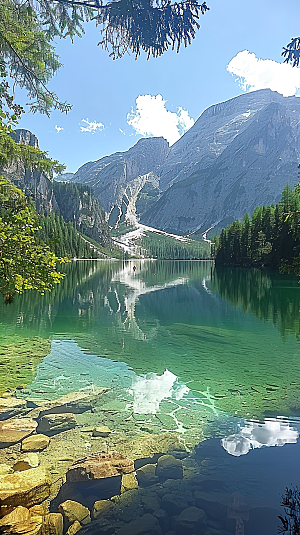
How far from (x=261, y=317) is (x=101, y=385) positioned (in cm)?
1953

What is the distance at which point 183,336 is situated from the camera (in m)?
22.5

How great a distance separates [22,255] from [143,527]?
19.9ft

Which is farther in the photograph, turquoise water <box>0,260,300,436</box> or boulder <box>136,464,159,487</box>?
turquoise water <box>0,260,300,436</box>

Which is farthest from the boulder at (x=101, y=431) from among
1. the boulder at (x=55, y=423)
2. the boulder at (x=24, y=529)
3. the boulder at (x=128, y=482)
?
the boulder at (x=24, y=529)

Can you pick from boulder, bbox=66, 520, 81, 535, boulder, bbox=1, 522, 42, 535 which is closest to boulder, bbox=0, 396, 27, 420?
boulder, bbox=1, 522, 42, 535

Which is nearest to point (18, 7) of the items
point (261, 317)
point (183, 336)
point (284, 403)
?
point (284, 403)

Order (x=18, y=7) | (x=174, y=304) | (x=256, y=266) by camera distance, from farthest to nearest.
→ (x=256, y=266) < (x=174, y=304) < (x=18, y=7)

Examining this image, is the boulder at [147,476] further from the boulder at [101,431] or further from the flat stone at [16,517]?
the flat stone at [16,517]

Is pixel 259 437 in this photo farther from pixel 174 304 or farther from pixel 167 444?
pixel 174 304

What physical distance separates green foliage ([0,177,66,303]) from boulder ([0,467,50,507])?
3.95m

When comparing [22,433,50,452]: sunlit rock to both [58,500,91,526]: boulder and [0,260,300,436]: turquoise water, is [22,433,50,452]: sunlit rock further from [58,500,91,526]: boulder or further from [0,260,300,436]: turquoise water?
[0,260,300,436]: turquoise water

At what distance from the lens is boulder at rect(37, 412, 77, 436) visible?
935 cm

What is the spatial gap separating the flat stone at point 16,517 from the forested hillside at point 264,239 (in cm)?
6845

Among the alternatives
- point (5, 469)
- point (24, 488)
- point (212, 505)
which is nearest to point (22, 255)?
point (5, 469)
